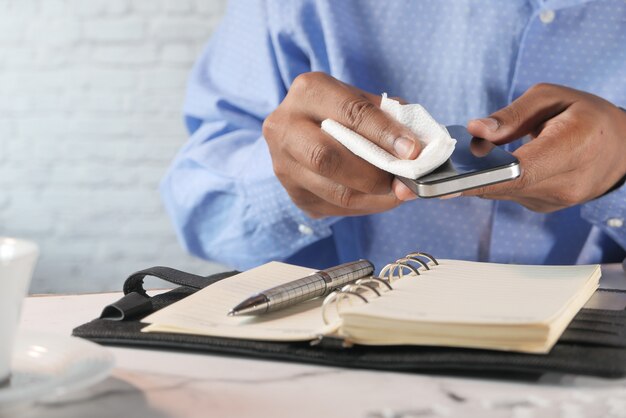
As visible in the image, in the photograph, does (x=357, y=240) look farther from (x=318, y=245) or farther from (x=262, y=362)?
(x=262, y=362)

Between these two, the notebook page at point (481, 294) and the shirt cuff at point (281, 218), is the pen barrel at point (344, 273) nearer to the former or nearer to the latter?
the notebook page at point (481, 294)

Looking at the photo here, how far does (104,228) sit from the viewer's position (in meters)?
2.93

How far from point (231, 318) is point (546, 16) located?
2.03 ft

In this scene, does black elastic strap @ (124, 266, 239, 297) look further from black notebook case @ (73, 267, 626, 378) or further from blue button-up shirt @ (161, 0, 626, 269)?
blue button-up shirt @ (161, 0, 626, 269)

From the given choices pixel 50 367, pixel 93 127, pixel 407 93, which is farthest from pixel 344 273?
pixel 93 127

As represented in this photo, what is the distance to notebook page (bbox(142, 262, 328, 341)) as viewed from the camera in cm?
52

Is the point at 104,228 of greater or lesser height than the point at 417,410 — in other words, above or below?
below

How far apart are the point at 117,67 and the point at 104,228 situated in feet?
1.82

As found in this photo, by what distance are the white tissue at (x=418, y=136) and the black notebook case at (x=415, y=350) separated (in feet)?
0.49

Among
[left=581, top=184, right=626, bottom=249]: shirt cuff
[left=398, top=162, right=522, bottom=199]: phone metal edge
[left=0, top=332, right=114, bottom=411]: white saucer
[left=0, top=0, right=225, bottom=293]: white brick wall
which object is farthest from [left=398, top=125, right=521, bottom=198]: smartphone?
[left=0, top=0, right=225, bottom=293]: white brick wall

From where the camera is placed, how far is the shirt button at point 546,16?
986mm

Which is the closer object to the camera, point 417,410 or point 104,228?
point 417,410

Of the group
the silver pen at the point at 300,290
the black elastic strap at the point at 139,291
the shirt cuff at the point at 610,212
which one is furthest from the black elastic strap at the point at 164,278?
the shirt cuff at the point at 610,212

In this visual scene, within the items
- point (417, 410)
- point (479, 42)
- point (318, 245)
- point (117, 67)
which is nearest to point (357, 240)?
point (318, 245)
